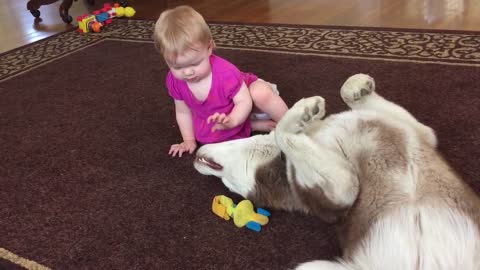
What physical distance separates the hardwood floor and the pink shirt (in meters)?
1.40

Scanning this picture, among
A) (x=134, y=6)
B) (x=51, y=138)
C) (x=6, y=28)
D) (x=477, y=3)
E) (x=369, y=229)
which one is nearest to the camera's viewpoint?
(x=369, y=229)

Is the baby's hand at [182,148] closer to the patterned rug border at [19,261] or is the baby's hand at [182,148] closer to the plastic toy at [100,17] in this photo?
the patterned rug border at [19,261]

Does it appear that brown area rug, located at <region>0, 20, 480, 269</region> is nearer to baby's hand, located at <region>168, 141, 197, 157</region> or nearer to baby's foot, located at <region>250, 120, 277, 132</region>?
baby's hand, located at <region>168, 141, 197, 157</region>

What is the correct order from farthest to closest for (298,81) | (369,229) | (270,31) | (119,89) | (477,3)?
(477,3)
(270,31)
(119,89)
(298,81)
(369,229)

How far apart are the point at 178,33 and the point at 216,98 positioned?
0.25 metres

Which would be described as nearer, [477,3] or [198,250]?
[198,250]

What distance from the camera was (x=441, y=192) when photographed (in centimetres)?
97

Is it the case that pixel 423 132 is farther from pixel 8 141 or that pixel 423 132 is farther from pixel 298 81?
pixel 8 141

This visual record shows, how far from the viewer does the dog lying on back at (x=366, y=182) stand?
91 cm

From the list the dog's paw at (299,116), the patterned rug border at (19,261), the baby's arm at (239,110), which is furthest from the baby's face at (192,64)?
the patterned rug border at (19,261)

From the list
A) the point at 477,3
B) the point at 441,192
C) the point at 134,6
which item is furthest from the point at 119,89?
the point at 477,3

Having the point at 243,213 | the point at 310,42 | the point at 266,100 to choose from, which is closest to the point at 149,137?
the point at 266,100

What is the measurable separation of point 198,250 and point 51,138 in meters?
0.88

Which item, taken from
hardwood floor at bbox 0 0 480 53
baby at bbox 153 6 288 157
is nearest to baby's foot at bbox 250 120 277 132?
baby at bbox 153 6 288 157
